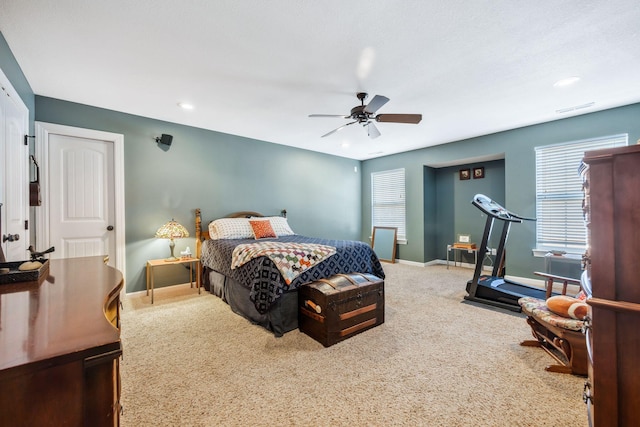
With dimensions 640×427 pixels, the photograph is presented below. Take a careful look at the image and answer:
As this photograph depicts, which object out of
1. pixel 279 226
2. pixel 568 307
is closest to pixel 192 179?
pixel 279 226

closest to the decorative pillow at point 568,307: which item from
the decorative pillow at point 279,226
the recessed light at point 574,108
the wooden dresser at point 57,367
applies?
the wooden dresser at point 57,367

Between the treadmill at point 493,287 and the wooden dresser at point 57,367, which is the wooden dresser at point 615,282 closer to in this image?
the wooden dresser at point 57,367

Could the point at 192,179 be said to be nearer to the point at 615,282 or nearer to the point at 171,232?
the point at 171,232

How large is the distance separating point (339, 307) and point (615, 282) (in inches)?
70.7

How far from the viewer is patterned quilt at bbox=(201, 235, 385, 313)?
2.57m

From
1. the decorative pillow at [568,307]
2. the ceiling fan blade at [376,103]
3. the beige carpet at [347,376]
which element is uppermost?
the ceiling fan blade at [376,103]

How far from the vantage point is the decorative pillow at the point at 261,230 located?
420 cm

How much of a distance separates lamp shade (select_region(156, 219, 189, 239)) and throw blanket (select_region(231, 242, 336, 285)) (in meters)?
1.21

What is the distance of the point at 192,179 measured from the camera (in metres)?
4.35

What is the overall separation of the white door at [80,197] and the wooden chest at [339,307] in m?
2.93

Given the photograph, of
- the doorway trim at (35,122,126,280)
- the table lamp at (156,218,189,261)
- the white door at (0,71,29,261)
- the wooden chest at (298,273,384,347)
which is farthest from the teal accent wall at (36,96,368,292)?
the wooden chest at (298,273,384,347)

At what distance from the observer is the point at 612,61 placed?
255cm

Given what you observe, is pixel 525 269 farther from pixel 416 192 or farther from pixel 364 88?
pixel 364 88

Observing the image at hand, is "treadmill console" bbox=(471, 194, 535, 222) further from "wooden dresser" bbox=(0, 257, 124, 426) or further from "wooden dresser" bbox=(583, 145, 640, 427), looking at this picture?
"wooden dresser" bbox=(0, 257, 124, 426)
